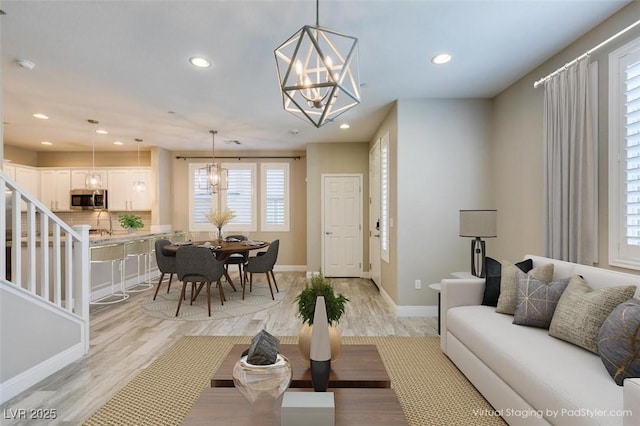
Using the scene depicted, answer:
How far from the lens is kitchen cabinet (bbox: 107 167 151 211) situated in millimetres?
6621

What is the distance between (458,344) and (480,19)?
2490 mm

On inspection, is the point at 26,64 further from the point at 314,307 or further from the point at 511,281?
the point at 511,281

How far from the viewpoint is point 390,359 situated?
2.74m

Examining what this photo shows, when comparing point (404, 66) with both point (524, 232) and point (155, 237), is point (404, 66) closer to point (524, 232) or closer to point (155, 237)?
point (524, 232)

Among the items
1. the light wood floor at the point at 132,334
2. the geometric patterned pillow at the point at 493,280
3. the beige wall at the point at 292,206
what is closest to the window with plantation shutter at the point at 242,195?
the beige wall at the point at 292,206

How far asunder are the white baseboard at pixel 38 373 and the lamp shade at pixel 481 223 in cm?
379

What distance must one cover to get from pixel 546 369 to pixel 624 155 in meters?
1.73

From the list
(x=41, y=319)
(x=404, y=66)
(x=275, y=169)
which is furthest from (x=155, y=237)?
(x=404, y=66)

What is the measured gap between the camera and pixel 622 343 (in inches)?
55.7

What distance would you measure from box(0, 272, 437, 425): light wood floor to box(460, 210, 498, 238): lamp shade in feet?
A: 3.85

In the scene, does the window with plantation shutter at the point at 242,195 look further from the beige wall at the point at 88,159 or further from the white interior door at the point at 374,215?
the white interior door at the point at 374,215

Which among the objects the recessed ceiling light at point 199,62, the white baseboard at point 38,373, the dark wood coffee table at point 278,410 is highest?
the recessed ceiling light at point 199,62

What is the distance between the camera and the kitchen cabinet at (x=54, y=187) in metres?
6.66

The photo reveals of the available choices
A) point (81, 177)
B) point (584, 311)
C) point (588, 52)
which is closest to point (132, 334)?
point (584, 311)
